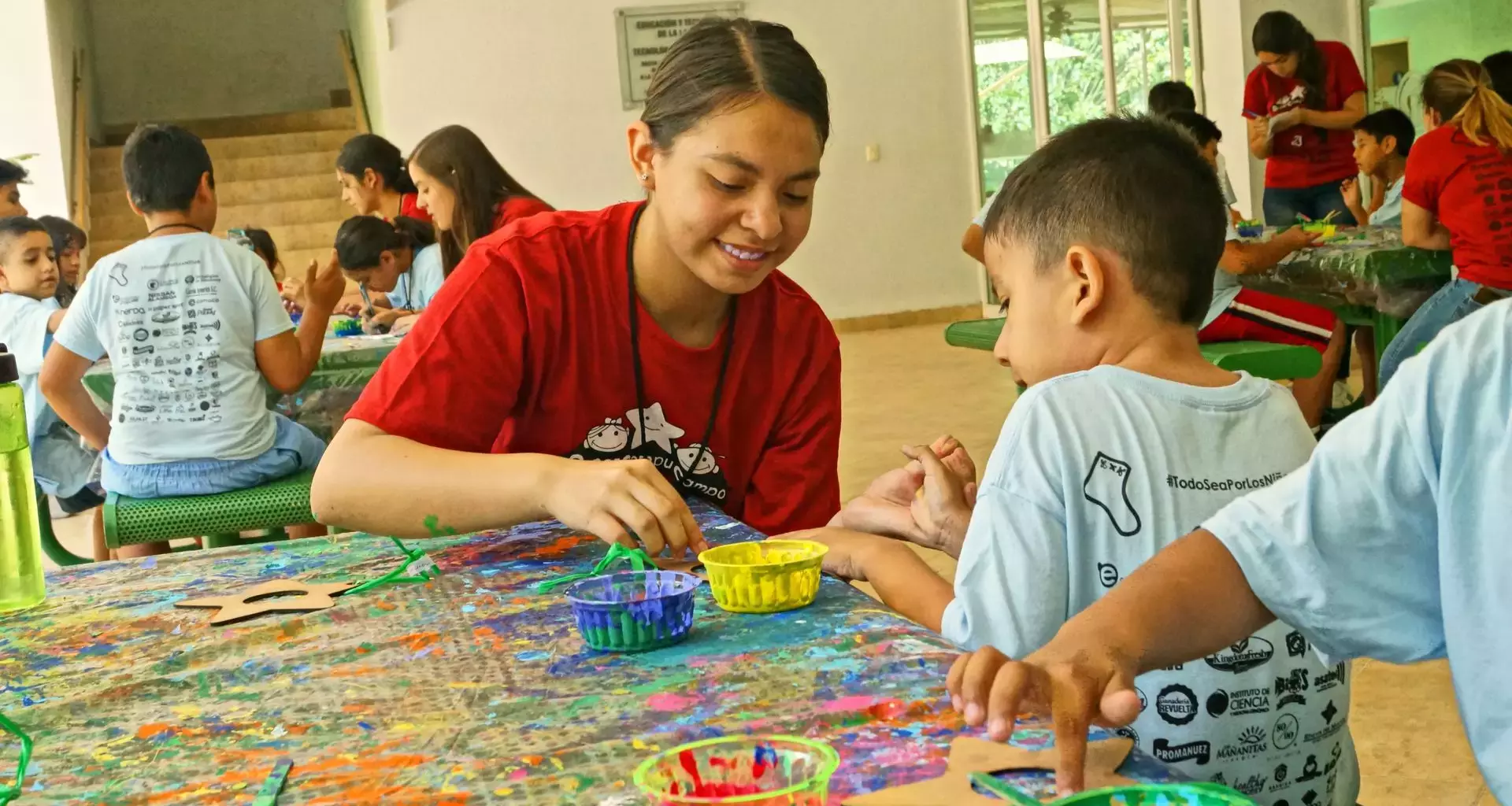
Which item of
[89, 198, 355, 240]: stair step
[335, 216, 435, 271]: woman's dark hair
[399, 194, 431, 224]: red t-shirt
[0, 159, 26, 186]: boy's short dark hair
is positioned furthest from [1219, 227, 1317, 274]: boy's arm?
[89, 198, 355, 240]: stair step

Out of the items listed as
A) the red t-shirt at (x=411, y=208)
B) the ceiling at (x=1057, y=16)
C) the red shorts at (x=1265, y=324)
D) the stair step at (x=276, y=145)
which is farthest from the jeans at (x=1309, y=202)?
the stair step at (x=276, y=145)

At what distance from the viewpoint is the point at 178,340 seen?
9.98ft

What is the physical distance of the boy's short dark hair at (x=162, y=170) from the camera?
303 cm

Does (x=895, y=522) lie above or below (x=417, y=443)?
below

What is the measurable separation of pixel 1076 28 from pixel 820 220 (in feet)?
6.82

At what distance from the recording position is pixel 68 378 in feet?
10.4

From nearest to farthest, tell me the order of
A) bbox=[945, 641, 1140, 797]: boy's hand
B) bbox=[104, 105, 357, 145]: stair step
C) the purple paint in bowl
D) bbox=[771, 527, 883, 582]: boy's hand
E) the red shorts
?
bbox=[945, 641, 1140, 797]: boy's hand < the purple paint in bowl < bbox=[771, 527, 883, 582]: boy's hand < the red shorts < bbox=[104, 105, 357, 145]: stair step

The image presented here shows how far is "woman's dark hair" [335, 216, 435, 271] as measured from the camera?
438 centimetres

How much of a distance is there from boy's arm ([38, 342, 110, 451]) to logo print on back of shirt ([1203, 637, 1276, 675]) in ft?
9.10

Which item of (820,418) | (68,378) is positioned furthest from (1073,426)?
(68,378)

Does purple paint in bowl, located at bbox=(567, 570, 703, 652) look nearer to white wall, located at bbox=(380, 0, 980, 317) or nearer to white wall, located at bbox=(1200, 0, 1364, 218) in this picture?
white wall, located at bbox=(1200, 0, 1364, 218)

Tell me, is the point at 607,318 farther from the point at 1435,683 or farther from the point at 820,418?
the point at 1435,683

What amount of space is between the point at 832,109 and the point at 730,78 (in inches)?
311

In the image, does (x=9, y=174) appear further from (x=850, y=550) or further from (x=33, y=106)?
(x=33, y=106)
